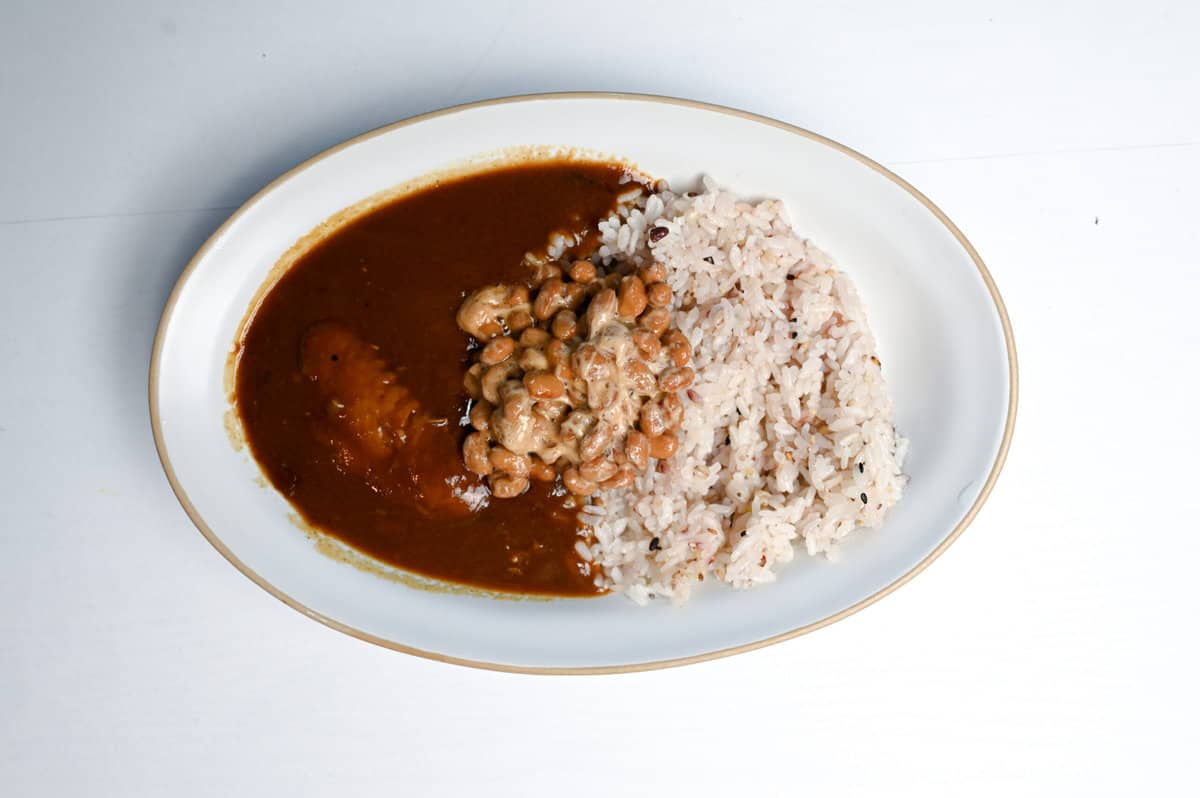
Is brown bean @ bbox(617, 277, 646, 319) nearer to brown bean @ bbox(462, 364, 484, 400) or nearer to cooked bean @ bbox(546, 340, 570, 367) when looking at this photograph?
cooked bean @ bbox(546, 340, 570, 367)

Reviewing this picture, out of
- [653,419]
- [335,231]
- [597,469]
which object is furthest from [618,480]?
[335,231]

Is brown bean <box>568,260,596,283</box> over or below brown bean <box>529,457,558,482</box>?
over

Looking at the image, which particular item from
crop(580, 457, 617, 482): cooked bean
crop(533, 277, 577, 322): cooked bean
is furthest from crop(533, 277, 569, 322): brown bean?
crop(580, 457, 617, 482): cooked bean

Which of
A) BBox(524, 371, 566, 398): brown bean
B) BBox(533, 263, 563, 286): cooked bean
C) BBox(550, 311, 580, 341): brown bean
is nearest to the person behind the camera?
BBox(524, 371, 566, 398): brown bean

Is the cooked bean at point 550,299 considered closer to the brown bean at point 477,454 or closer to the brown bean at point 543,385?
the brown bean at point 543,385

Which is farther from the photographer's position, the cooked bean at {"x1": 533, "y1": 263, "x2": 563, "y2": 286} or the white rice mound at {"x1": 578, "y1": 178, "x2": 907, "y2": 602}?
the cooked bean at {"x1": 533, "y1": 263, "x2": 563, "y2": 286}

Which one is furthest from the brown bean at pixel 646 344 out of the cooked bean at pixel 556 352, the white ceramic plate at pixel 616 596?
the white ceramic plate at pixel 616 596

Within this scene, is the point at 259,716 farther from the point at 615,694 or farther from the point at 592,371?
the point at 592,371
